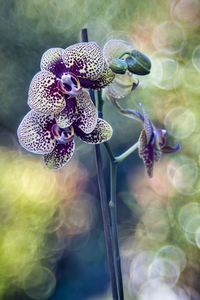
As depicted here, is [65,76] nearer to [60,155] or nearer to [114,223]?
[60,155]

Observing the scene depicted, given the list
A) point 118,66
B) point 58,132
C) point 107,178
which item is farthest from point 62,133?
point 107,178

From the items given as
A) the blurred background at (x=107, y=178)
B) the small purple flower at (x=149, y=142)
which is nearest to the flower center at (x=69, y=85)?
the small purple flower at (x=149, y=142)

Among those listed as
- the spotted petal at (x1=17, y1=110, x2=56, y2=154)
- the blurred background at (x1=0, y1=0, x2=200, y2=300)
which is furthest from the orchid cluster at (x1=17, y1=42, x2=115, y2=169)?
the blurred background at (x1=0, y1=0, x2=200, y2=300)

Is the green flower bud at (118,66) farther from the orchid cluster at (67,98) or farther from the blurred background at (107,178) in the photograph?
the blurred background at (107,178)

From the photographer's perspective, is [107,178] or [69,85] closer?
[69,85]

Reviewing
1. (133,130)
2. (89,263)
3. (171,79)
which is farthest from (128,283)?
(171,79)

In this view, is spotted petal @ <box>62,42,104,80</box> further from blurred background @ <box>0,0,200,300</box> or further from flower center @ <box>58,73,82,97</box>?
blurred background @ <box>0,0,200,300</box>
